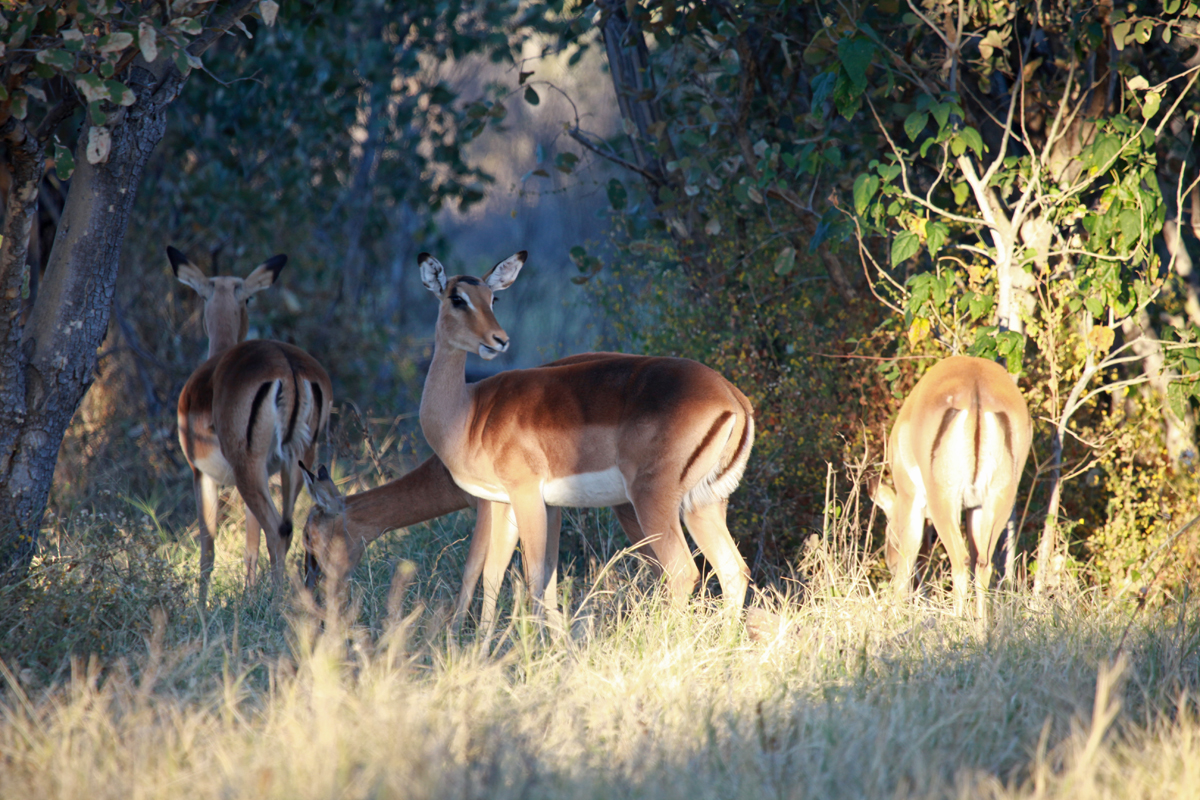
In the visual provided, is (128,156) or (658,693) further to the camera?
(128,156)

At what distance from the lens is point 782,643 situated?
12.2ft

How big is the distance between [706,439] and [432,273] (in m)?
1.43

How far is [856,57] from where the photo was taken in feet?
14.6

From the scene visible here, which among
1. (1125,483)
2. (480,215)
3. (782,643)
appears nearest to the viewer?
(782,643)

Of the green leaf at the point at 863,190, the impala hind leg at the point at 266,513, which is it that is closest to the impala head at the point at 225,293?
the impala hind leg at the point at 266,513

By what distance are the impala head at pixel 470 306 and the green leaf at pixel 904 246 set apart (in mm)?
1621

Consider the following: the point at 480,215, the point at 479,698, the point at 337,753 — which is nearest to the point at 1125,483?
the point at 479,698

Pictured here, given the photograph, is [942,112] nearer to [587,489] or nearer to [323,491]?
[587,489]

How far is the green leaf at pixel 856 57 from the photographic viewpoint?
4.45m

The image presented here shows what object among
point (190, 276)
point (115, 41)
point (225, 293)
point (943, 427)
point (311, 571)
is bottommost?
point (311, 571)

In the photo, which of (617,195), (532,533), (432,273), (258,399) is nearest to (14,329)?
(258,399)

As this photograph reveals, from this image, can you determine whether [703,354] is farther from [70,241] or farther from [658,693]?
[70,241]

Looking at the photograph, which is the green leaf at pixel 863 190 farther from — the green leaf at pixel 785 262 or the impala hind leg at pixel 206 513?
the impala hind leg at pixel 206 513

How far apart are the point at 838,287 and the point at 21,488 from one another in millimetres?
3984
